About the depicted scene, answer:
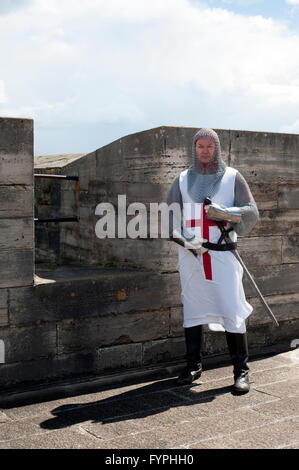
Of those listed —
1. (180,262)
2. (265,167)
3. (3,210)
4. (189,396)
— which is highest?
(265,167)

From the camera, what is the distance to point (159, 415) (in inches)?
173

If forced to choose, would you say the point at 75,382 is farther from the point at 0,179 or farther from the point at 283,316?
the point at 283,316

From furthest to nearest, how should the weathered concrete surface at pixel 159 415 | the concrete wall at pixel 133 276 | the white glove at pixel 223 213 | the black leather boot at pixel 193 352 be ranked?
the black leather boot at pixel 193 352, the concrete wall at pixel 133 276, the white glove at pixel 223 213, the weathered concrete surface at pixel 159 415

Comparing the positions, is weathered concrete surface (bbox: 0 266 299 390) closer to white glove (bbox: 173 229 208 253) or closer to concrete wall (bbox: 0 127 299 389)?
concrete wall (bbox: 0 127 299 389)

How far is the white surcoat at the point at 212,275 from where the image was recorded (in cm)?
504

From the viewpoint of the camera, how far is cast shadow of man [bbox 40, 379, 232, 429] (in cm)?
437

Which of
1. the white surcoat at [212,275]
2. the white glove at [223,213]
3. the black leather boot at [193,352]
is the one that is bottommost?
the black leather boot at [193,352]

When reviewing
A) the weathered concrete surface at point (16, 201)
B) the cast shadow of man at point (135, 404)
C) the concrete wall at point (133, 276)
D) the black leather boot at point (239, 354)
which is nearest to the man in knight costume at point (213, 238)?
the black leather boot at point (239, 354)

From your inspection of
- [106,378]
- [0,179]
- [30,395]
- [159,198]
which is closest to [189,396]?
[106,378]

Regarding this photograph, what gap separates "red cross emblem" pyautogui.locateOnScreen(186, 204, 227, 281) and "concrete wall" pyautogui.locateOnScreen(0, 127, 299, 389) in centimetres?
56

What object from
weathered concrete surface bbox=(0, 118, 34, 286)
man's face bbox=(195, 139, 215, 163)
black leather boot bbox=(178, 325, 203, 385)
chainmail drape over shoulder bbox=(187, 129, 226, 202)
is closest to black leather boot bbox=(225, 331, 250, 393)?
black leather boot bbox=(178, 325, 203, 385)

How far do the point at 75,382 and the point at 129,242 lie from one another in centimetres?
131

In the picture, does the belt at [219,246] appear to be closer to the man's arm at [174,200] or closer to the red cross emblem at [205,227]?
the red cross emblem at [205,227]

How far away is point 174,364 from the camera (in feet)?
18.4
